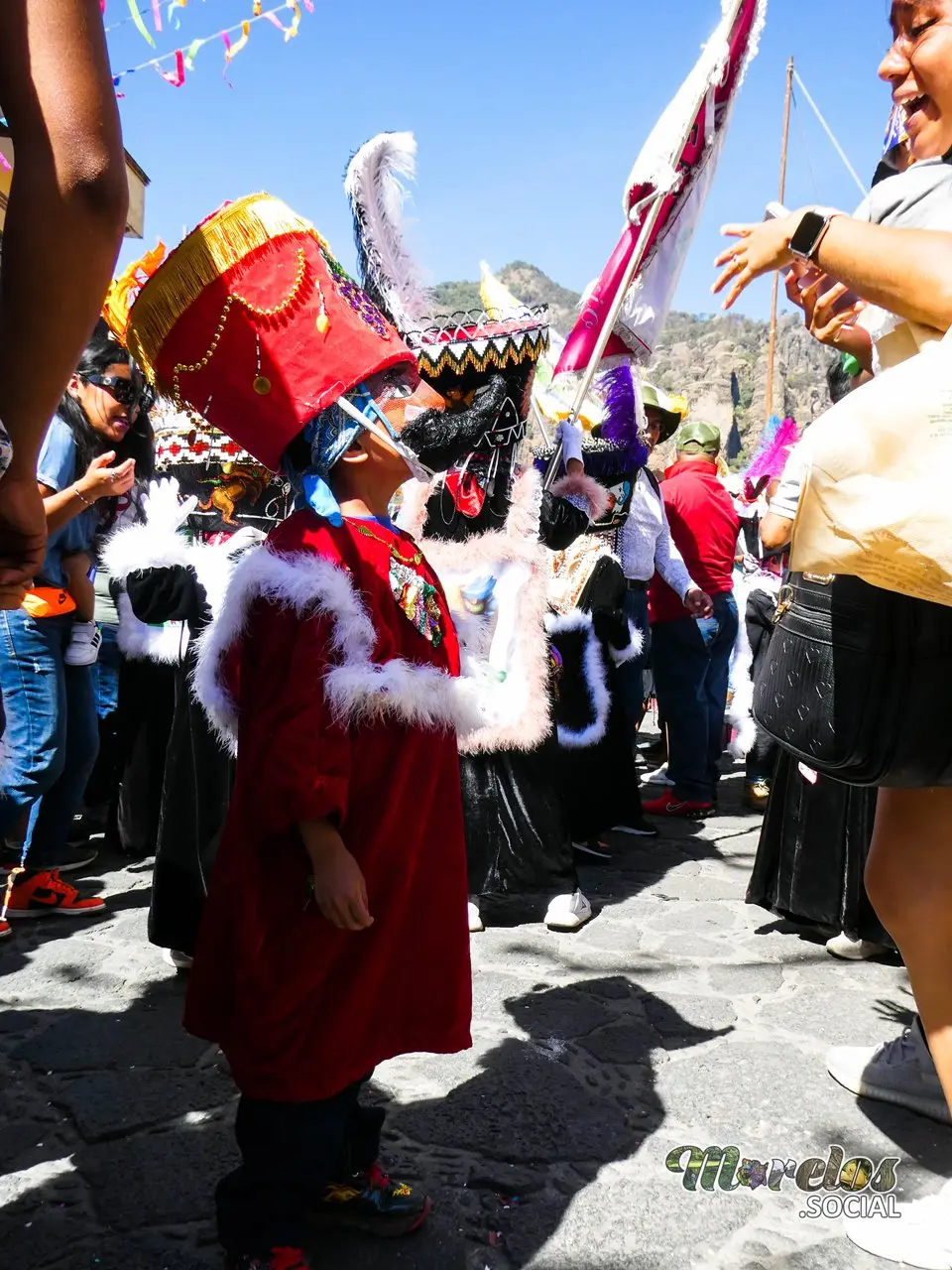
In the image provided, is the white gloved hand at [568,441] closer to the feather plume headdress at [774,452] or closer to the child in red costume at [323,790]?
the child in red costume at [323,790]

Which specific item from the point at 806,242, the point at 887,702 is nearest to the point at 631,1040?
the point at 887,702

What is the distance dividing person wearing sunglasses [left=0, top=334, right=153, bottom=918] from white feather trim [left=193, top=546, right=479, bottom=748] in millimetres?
1522

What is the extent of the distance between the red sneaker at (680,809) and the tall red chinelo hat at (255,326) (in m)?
4.18

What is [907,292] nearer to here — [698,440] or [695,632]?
[695,632]

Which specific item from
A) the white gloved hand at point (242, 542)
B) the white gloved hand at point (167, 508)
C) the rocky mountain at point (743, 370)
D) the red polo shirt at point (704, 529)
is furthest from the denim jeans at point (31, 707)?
the rocky mountain at point (743, 370)

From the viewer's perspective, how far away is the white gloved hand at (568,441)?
12.1ft

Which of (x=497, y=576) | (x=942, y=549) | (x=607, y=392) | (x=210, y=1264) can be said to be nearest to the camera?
(x=942, y=549)

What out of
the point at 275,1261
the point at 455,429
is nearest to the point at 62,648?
the point at 455,429

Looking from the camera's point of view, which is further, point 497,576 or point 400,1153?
point 497,576

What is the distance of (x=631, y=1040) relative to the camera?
2.78m

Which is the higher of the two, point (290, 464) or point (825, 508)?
point (290, 464)

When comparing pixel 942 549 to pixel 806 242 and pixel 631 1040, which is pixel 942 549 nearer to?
pixel 806 242

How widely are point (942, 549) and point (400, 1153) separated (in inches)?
66.2

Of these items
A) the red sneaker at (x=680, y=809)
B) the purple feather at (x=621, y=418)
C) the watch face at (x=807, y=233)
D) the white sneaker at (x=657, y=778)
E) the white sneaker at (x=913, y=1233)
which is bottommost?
the white sneaker at (x=913, y=1233)
